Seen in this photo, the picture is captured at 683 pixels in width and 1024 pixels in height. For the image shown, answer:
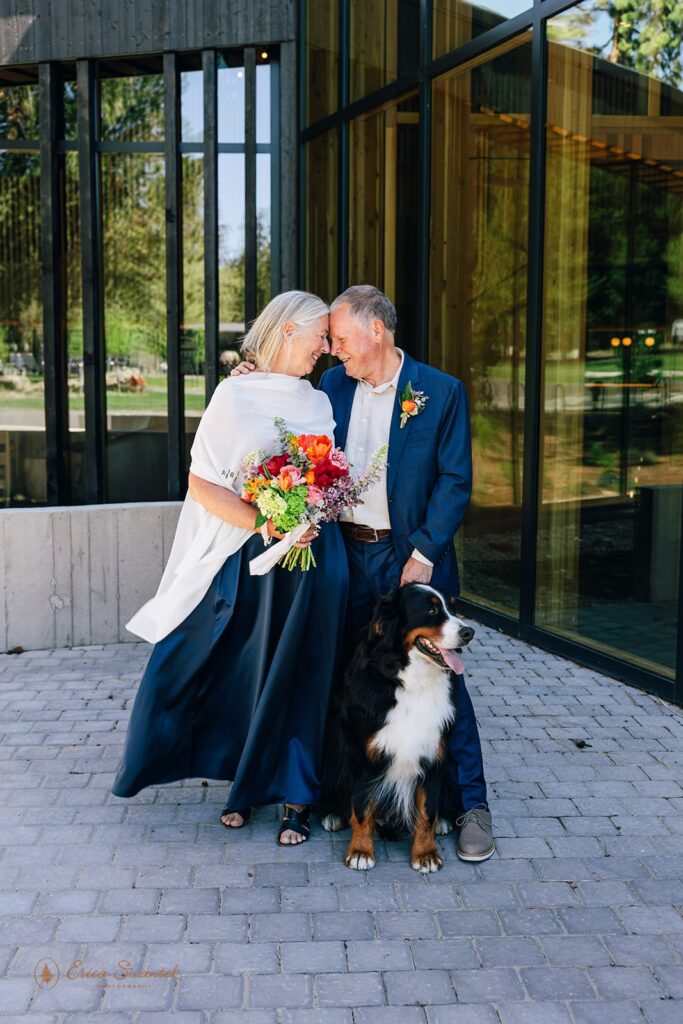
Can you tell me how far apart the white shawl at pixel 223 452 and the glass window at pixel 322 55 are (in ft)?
18.5

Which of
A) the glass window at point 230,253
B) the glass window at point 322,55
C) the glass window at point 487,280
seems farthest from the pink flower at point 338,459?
the glass window at point 322,55

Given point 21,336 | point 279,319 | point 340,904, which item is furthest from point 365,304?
point 21,336

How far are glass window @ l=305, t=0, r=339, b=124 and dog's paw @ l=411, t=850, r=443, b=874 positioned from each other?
6.78 m

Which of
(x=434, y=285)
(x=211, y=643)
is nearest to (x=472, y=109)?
(x=434, y=285)

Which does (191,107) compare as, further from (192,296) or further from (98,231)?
(192,296)

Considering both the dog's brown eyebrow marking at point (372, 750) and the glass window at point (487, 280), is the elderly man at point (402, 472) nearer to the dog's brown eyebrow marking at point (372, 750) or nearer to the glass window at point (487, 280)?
the dog's brown eyebrow marking at point (372, 750)

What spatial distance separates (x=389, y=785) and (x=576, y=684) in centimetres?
251

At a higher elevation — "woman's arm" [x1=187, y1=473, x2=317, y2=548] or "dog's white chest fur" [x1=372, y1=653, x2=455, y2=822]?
"woman's arm" [x1=187, y1=473, x2=317, y2=548]

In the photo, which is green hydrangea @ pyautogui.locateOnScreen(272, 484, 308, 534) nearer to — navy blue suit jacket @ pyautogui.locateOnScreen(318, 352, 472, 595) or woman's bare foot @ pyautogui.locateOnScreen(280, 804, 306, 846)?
navy blue suit jacket @ pyautogui.locateOnScreen(318, 352, 472, 595)

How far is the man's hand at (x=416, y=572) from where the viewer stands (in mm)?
3939

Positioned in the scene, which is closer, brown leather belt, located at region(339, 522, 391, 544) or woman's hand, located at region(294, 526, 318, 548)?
woman's hand, located at region(294, 526, 318, 548)

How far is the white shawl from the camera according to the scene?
395 centimetres

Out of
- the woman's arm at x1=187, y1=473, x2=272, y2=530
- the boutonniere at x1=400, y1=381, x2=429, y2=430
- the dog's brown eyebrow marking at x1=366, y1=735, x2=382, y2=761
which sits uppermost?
the boutonniere at x1=400, y1=381, x2=429, y2=430

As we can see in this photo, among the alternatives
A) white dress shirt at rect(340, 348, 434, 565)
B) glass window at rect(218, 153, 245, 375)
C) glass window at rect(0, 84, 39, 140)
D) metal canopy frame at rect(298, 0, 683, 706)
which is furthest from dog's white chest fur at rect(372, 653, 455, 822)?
glass window at rect(0, 84, 39, 140)
